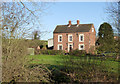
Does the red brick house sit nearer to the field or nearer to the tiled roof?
the tiled roof

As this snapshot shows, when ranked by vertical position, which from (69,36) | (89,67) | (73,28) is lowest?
(89,67)

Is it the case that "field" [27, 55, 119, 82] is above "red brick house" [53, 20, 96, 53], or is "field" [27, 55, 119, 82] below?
below

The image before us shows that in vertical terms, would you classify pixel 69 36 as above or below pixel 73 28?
below

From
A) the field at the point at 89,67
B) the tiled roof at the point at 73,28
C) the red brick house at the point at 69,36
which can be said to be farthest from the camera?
the red brick house at the point at 69,36

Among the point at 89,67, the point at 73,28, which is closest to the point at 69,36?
the point at 73,28


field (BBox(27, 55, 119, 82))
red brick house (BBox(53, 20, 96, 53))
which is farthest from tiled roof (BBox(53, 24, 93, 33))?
field (BBox(27, 55, 119, 82))

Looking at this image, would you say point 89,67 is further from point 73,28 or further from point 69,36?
point 69,36

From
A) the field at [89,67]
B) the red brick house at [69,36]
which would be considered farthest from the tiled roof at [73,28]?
the field at [89,67]

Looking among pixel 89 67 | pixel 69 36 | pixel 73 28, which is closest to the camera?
pixel 89 67

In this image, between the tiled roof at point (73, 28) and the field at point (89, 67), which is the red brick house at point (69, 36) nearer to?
the tiled roof at point (73, 28)

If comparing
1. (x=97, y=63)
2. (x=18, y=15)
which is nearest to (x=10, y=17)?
(x=18, y=15)

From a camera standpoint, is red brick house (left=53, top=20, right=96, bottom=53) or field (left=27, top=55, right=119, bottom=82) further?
red brick house (left=53, top=20, right=96, bottom=53)

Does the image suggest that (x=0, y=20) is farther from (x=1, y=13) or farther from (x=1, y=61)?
(x=1, y=61)

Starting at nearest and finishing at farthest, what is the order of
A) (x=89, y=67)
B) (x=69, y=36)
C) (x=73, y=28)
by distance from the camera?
(x=89, y=67) < (x=73, y=28) < (x=69, y=36)
